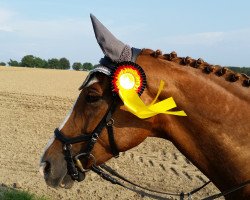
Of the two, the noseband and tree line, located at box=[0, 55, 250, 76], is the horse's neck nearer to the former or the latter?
the noseband

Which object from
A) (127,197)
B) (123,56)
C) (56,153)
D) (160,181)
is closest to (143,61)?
(123,56)

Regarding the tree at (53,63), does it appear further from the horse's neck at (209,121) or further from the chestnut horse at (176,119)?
the horse's neck at (209,121)

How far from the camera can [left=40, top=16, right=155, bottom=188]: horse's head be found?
9.91 feet

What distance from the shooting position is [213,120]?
2.92m

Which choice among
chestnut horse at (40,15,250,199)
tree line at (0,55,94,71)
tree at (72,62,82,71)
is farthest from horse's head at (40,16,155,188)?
tree at (72,62,82,71)

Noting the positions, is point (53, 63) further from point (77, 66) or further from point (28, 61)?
point (77, 66)

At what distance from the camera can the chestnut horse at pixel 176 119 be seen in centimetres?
291

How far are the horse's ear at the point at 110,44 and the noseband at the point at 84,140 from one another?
1.18ft

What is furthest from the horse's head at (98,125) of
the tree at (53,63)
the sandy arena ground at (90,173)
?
the tree at (53,63)

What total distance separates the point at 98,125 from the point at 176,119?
2.04ft

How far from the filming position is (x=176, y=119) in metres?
3.01

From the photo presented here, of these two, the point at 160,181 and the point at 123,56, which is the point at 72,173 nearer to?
the point at 123,56

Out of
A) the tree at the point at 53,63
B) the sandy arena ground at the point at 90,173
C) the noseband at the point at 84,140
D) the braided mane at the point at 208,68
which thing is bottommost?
the tree at the point at 53,63

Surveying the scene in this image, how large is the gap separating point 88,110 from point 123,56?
516 mm
